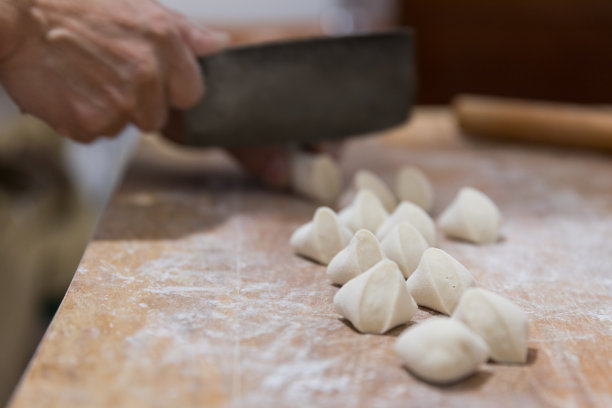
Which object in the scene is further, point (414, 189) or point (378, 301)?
point (414, 189)

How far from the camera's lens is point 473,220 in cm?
121

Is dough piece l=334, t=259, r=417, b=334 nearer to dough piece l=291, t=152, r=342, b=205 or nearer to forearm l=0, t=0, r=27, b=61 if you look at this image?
dough piece l=291, t=152, r=342, b=205

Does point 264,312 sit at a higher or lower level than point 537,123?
higher

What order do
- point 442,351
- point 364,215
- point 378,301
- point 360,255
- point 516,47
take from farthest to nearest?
point 516,47, point 364,215, point 360,255, point 378,301, point 442,351

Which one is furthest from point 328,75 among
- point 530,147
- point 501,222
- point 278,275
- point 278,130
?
point 530,147

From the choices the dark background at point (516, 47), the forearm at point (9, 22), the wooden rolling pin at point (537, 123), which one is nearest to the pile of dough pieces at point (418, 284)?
the forearm at point (9, 22)

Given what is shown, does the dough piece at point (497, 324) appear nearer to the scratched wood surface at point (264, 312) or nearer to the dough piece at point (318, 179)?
the scratched wood surface at point (264, 312)

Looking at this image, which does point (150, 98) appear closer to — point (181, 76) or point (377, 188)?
point (181, 76)

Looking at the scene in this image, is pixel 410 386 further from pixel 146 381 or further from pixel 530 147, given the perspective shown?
pixel 530 147

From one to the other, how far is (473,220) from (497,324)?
1.43ft

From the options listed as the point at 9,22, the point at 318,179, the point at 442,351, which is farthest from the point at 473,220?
the point at 9,22

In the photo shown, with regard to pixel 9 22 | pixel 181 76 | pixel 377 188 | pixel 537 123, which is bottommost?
pixel 537 123

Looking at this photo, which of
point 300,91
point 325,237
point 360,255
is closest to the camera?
point 360,255

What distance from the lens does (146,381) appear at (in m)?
0.73
